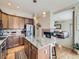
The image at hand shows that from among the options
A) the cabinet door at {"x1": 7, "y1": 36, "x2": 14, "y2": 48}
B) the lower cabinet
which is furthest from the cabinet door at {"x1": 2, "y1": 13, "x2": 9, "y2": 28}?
the lower cabinet

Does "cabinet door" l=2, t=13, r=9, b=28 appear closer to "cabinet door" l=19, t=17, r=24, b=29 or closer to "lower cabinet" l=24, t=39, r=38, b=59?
"cabinet door" l=19, t=17, r=24, b=29

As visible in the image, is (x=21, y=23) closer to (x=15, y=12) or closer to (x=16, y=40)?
(x=15, y=12)

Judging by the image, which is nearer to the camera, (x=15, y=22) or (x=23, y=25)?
(x=15, y=22)

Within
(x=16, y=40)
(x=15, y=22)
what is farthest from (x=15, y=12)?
(x=16, y=40)

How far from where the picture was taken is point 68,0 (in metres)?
4.68

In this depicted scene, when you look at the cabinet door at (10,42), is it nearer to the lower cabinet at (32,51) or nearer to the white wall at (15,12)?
the white wall at (15,12)

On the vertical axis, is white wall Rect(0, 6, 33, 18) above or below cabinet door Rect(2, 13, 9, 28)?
above

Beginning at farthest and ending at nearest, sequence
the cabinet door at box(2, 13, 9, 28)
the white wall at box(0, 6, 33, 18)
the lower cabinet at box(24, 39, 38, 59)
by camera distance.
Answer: the white wall at box(0, 6, 33, 18), the cabinet door at box(2, 13, 9, 28), the lower cabinet at box(24, 39, 38, 59)

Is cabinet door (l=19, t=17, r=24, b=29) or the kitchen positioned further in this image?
cabinet door (l=19, t=17, r=24, b=29)

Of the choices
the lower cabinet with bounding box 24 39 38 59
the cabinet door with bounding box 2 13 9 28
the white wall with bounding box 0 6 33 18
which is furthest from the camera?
the white wall with bounding box 0 6 33 18

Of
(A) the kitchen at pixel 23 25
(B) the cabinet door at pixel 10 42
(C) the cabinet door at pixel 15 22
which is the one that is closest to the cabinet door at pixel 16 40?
(A) the kitchen at pixel 23 25

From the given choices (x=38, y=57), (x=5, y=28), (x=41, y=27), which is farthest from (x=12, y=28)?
(x=38, y=57)

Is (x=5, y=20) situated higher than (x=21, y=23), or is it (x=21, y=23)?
(x=5, y=20)

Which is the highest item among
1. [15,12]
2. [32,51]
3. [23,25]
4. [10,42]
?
[15,12]
